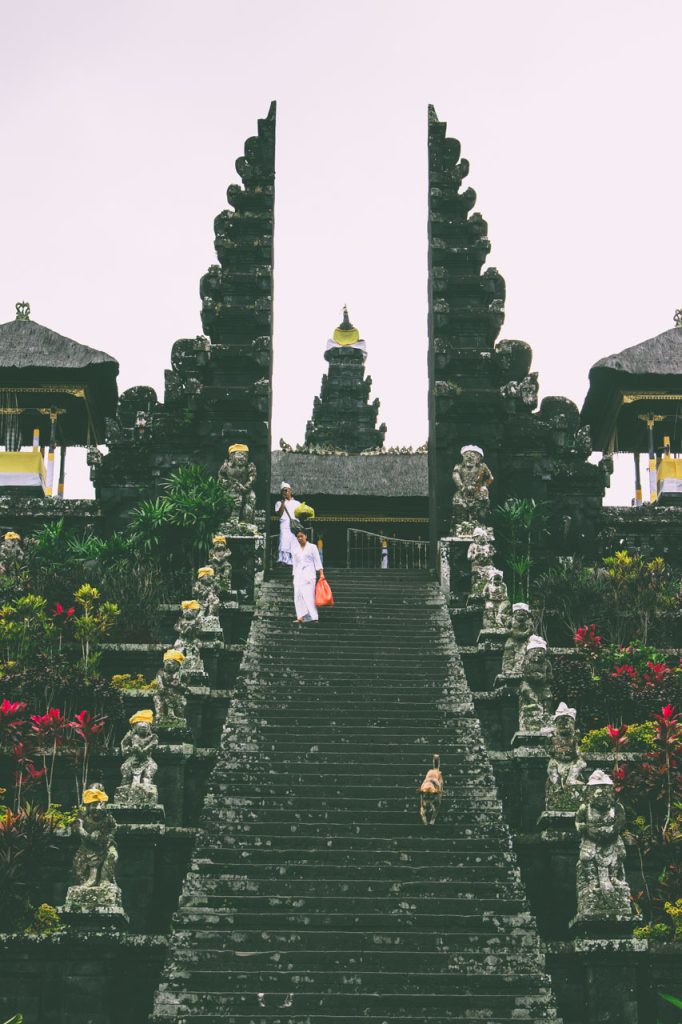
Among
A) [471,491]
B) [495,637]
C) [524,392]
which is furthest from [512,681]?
[524,392]

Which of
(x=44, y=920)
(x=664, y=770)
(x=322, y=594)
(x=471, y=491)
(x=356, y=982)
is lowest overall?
(x=356, y=982)

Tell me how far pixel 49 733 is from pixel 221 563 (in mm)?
4250

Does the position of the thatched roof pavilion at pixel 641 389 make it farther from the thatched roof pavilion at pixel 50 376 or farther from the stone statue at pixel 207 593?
the stone statue at pixel 207 593

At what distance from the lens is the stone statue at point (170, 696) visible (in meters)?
14.4

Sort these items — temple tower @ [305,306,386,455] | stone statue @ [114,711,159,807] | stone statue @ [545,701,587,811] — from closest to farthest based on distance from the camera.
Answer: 1. stone statue @ [114,711,159,807]
2. stone statue @ [545,701,587,811]
3. temple tower @ [305,306,386,455]

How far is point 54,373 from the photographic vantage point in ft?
86.4

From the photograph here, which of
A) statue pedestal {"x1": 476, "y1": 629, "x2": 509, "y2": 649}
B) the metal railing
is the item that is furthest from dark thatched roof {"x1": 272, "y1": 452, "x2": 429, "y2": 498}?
statue pedestal {"x1": 476, "y1": 629, "x2": 509, "y2": 649}

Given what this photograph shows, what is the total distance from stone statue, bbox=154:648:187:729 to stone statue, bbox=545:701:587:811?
3.66 metres

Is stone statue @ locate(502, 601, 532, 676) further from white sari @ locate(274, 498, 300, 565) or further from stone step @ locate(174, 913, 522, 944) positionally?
white sari @ locate(274, 498, 300, 565)

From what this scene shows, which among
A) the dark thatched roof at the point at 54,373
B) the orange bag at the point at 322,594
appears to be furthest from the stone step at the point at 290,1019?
the dark thatched roof at the point at 54,373

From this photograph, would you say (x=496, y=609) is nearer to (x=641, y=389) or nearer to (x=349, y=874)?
(x=349, y=874)

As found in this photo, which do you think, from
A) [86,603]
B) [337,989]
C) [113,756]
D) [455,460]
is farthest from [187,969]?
[455,460]

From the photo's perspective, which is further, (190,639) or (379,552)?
(379,552)

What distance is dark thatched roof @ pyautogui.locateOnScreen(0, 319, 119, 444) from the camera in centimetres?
2628
